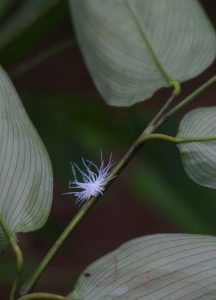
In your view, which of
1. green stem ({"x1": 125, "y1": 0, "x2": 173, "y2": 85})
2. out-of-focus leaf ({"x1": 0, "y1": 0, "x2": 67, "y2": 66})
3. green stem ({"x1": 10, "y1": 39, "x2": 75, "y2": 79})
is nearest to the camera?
green stem ({"x1": 125, "y1": 0, "x2": 173, "y2": 85})

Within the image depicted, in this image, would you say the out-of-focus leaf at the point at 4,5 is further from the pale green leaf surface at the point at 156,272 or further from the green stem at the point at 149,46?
the pale green leaf surface at the point at 156,272

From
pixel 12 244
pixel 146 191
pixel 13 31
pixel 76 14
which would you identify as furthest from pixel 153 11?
pixel 146 191

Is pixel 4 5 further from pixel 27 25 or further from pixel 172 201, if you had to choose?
pixel 172 201

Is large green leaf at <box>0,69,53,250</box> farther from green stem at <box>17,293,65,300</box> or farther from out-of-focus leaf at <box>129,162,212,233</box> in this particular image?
out-of-focus leaf at <box>129,162,212,233</box>

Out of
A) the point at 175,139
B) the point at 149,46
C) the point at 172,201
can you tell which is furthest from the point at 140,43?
the point at 172,201

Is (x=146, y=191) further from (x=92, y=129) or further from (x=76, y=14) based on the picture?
(x=76, y=14)

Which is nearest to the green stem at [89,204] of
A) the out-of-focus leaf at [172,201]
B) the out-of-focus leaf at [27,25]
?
the out-of-focus leaf at [27,25]

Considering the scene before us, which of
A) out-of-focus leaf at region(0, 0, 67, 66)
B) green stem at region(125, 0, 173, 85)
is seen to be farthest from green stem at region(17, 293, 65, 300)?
out-of-focus leaf at region(0, 0, 67, 66)
